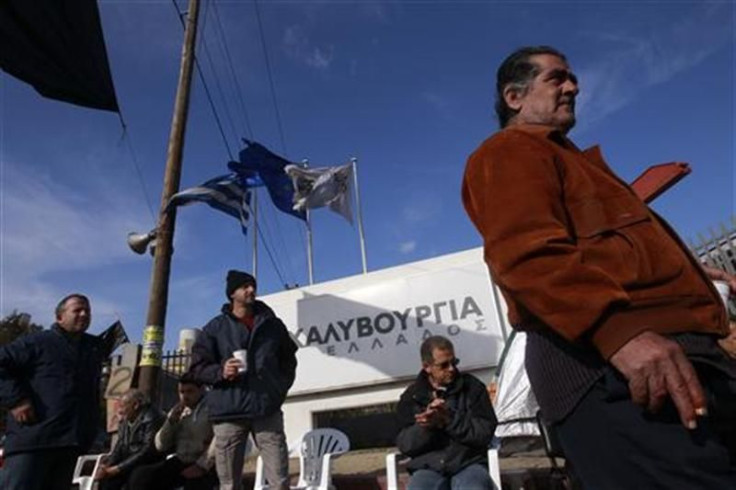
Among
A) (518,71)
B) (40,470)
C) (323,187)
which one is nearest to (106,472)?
(40,470)

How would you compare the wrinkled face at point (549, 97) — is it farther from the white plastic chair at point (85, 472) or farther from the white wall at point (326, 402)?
the white wall at point (326, 402)

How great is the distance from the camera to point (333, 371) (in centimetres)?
787

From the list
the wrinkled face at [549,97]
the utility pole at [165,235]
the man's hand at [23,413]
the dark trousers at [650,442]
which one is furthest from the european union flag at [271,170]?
the dark trousers at [650,442]

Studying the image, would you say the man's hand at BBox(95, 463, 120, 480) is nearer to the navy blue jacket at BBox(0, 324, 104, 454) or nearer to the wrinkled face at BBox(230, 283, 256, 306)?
the navy blue jacket at BBox(0, 324, 104, 454)

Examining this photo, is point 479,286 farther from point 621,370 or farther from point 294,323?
point 621,370

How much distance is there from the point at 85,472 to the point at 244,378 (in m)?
2.59

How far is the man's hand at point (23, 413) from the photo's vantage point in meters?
3.65

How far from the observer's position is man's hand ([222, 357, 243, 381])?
4000 mm

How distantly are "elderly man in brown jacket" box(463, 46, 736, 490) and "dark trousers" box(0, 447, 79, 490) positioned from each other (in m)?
3.62

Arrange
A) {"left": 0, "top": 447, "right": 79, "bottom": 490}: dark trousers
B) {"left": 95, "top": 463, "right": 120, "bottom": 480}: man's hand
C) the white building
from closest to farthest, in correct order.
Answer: {"left": 0, "top": 447, "right": 79, "bottom": 490}: dark trousers
{"left": 95, "top": 463, "right": 120, "bottom": 480}: man's hand
the white building

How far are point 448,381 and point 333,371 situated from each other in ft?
13.1

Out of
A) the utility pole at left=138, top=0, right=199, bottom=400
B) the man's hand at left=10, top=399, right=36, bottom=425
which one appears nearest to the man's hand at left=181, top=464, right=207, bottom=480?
the utility pole at left=138, top=0, right=199, bottom=400

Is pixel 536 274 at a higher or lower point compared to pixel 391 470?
higher

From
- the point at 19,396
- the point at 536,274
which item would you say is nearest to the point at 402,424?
the point at 19,396
